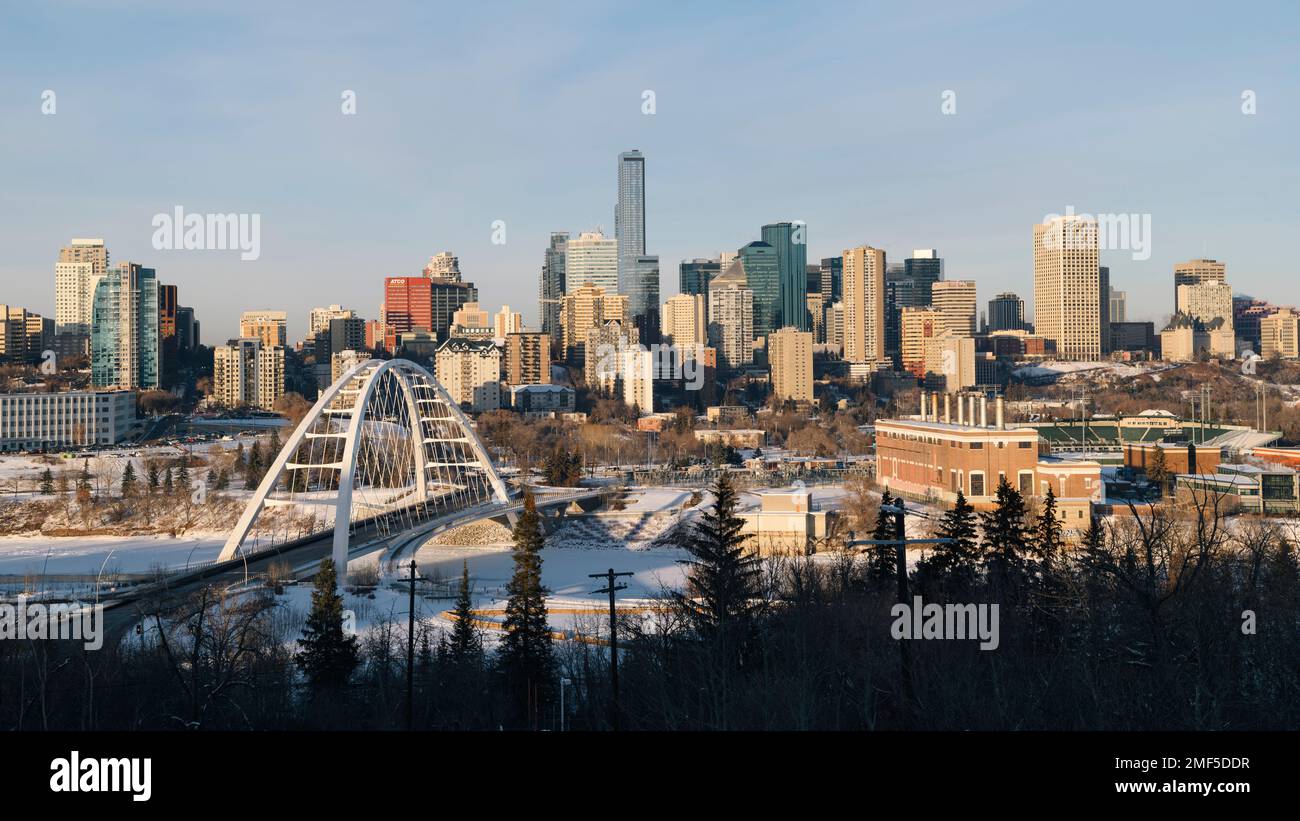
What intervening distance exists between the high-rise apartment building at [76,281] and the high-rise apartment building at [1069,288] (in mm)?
118255

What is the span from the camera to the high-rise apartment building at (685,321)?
14550 centimetres

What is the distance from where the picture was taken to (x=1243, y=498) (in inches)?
1597

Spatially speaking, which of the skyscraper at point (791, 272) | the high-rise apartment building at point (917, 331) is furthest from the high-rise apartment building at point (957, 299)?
the skyscraper at point (791, 272)

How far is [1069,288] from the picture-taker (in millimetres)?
147250

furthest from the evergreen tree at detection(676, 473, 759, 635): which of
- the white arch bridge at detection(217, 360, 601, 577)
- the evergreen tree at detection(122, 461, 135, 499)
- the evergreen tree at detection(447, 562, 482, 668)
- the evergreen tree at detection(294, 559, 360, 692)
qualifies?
the evergreen tree at detection(122, 461, 135, 499)

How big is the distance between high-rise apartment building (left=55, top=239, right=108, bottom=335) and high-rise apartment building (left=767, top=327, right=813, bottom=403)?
75.1 meters

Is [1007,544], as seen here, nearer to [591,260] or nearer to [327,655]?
[327,655]

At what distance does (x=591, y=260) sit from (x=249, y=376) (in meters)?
98.1

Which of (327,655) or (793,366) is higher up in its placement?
(793,366)

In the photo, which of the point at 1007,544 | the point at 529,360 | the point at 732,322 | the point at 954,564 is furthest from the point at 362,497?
the point at 732,322

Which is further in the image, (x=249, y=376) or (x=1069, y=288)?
(x=1069, y=288)

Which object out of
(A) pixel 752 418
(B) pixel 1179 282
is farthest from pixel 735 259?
(A) pixel 752 418

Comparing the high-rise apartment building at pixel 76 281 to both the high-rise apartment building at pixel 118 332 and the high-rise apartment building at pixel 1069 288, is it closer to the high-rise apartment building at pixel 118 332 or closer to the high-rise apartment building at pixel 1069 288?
the high-rise apartment building at pixel 118 332

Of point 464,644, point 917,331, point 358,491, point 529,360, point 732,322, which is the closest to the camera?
point 464,644
